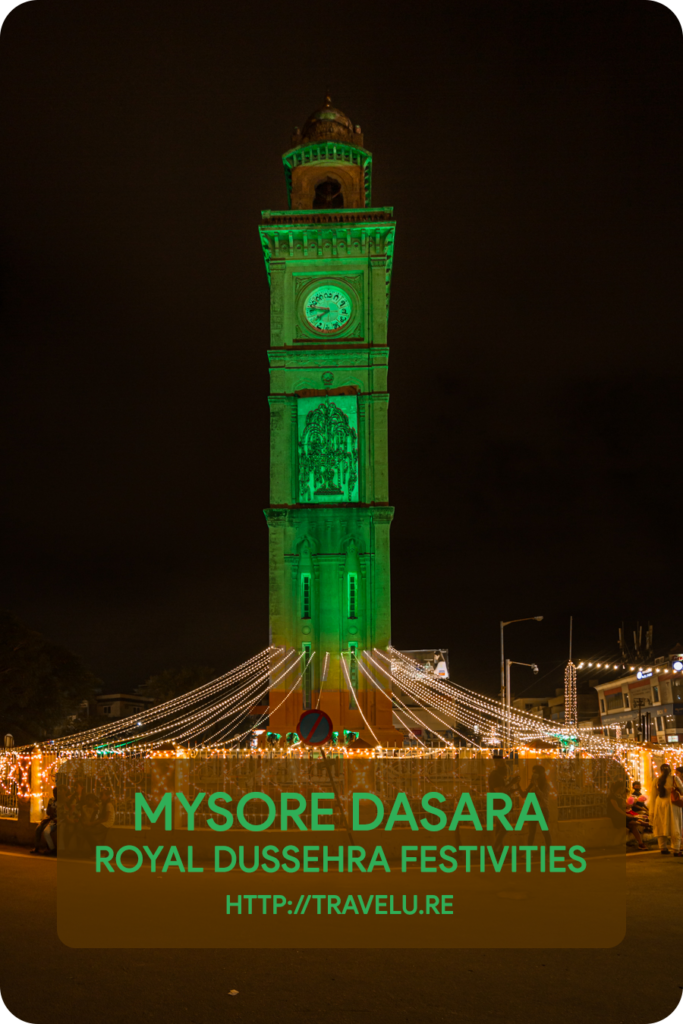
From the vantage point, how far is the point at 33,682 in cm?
4609

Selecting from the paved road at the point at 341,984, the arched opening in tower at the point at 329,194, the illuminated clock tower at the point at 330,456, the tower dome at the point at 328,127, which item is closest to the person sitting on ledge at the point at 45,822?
the paved road at the point at 341,984

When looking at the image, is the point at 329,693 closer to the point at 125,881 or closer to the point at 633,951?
the point at 125,881

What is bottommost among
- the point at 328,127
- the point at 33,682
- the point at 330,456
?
the point at 33,682

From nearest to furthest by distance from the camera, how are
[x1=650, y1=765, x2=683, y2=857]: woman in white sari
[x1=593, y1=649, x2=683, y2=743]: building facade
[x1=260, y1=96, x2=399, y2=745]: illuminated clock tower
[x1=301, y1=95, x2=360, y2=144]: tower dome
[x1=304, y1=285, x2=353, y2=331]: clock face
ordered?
[x1=650, y1=765, x2=683, y2=857]: woman in white sari → [x1=260, y1=96, x2=399, y2=745]: illuminated clock tower → [x1=304, y1=285, x2=353, y2=331]: clock face → [x1=301, y1=95, x2=360, y2=144]: tower dome → [x1=593, y1=649, x2=683, y2=743]: building facade

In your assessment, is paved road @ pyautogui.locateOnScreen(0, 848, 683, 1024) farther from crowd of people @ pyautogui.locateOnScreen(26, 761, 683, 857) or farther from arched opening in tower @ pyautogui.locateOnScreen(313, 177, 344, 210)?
arched opening in tower @ pyautogui.locateOnScreen(313, 177, 344, 210)

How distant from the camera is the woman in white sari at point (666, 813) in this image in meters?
16.5

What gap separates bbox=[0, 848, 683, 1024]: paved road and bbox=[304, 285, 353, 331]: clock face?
38.4 m

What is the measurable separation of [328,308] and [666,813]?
33227 mm

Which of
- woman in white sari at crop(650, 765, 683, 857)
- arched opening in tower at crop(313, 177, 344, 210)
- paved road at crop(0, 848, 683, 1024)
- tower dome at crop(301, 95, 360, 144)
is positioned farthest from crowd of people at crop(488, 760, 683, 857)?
tower dome at crop(301, 95, 360, 144)

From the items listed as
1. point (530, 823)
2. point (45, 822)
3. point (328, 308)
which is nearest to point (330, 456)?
point (328, 308)

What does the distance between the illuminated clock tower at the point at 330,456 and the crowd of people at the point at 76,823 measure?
2347cm

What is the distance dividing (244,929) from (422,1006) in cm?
314

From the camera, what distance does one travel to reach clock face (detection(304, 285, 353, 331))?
148 ft

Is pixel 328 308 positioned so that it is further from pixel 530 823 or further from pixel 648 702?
pixel 648 702
